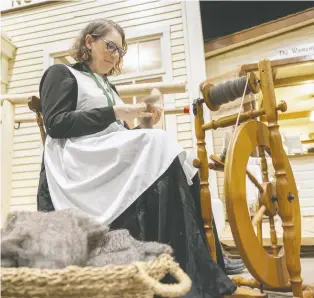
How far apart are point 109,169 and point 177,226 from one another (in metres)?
0.31

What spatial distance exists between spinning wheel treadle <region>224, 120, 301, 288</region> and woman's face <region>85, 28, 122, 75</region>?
0.73 m

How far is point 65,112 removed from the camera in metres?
1.23

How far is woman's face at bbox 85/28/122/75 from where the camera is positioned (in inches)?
59.0

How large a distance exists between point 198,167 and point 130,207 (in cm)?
35

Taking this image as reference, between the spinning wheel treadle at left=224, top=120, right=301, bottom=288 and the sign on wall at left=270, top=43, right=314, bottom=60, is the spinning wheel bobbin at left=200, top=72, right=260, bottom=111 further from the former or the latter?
the sign on wall at left=270, top=43, right=314, bottom=60

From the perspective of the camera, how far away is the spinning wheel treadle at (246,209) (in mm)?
1043

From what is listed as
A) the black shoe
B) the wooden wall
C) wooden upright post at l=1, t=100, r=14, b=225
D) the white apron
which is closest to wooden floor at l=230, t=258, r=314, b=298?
the black shoe

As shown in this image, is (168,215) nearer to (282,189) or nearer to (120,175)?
(120,175)

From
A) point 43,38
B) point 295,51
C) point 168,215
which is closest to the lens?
point 168,215

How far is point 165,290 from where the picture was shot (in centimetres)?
62

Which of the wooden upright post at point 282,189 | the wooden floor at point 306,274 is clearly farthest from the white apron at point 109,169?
the wooden floor at point 306,274

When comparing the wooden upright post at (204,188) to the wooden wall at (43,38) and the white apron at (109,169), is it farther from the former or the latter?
the wooden wall at (43,38)

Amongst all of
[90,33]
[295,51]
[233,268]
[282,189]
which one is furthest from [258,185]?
[295,51]

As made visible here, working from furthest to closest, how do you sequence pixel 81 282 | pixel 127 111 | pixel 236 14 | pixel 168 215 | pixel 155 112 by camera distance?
pixel 236 14 → pixel 155 112 → pixel 127 111 → pixel 168 215 → pixel 81 282
